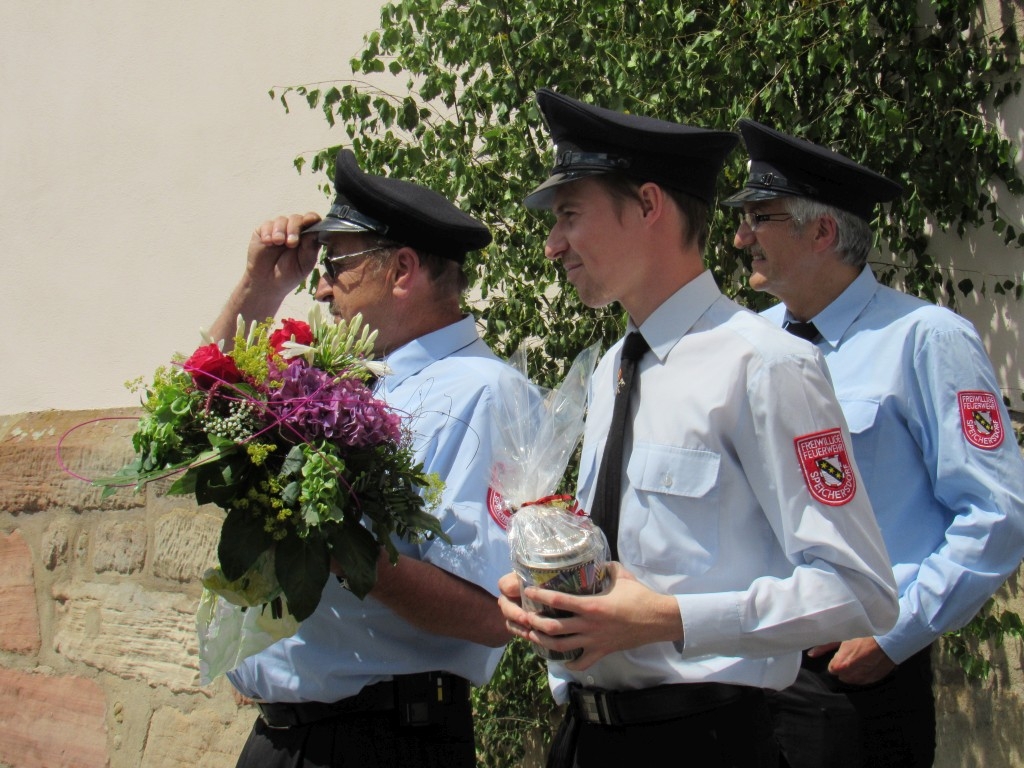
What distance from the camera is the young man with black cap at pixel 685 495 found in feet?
5.77

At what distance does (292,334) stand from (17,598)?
317 cm

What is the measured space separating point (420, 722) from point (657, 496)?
2.73 feet

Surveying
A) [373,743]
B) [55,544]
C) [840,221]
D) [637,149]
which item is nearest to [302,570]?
[373,743]

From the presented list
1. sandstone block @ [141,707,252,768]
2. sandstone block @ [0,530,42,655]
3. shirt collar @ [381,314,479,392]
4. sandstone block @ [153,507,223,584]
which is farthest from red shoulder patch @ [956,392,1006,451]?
sandstone block @ [0,530,42,655]

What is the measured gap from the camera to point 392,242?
2779 mm

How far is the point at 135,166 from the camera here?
18.5ft

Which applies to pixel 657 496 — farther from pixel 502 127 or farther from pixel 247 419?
pixel 502 127

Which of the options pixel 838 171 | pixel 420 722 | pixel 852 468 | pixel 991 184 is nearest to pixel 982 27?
pixel 991 184

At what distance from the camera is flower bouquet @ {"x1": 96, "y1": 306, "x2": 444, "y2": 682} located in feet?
6.34

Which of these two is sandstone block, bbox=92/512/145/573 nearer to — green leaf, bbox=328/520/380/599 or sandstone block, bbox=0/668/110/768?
sandstone block, bbox=0/668/110/768

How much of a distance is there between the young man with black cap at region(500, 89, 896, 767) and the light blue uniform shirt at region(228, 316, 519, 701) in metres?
0.31

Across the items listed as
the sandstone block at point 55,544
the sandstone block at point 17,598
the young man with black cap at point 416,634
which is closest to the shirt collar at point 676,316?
the young man with black cap at point 416,634

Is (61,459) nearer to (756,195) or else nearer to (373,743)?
(373,743)

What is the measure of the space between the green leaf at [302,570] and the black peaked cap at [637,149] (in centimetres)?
78
